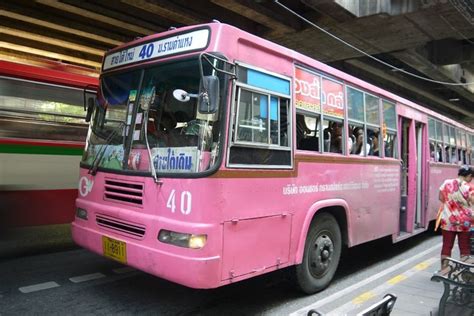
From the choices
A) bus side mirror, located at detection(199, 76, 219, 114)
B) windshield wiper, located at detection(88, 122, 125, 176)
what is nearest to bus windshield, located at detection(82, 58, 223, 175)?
windshield wiper, located at detection(88, 122, 125, 176)

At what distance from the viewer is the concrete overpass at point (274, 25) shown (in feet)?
30.3

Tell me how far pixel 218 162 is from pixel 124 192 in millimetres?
1138

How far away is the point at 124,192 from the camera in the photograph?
4.42 m

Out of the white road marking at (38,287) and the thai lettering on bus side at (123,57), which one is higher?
the thai lettering on bus side at (123,57)

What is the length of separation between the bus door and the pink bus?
7.30ft

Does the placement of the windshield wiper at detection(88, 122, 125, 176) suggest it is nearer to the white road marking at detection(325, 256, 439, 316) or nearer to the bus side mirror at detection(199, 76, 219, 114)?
the bus side mirror at detection(199, 76, 219, 114)

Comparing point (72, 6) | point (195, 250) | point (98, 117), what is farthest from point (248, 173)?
point (72, 6)

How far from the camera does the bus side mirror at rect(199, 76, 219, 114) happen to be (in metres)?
3.77

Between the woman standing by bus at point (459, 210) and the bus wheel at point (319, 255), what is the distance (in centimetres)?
143

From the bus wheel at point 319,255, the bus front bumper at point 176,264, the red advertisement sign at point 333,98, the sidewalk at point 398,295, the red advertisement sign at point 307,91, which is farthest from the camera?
the red advertisement sign at point 333,98

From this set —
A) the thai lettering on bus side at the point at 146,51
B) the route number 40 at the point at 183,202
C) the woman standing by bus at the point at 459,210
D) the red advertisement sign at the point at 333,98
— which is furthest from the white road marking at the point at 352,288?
the thai lettering on bus side at the point at 146,51

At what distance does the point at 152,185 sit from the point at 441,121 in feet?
25.5

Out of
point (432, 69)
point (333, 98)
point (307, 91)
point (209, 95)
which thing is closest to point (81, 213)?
point (209, 95)

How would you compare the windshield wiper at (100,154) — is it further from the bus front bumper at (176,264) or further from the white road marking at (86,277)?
the white road marking at (86,277)
